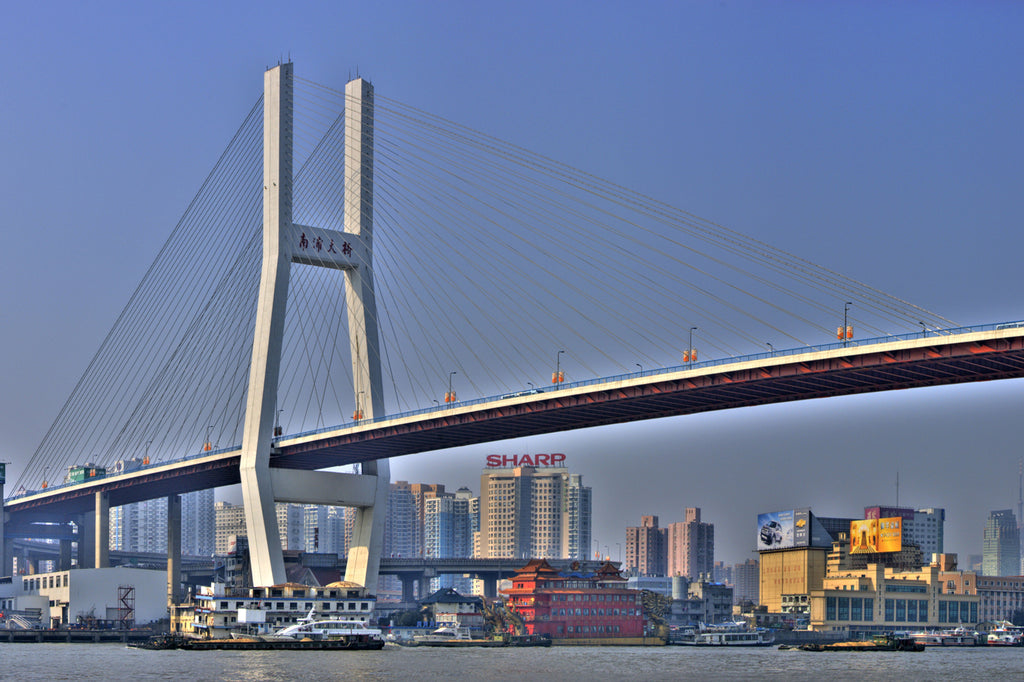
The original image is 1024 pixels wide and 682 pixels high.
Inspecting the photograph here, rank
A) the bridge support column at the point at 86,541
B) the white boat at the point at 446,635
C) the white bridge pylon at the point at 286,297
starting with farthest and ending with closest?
1. the bridge support column at the point at 86,541
2. the white boat at the point at 446,635
3. the white bridge pylon at the point at 286,297

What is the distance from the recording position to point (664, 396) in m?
57.3

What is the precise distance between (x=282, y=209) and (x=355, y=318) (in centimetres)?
619

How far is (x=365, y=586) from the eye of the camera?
227 ft

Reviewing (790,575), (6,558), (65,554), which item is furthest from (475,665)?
(65,554)

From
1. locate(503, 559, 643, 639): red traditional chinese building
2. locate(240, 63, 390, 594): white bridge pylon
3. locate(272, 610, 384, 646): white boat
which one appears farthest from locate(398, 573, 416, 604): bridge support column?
locate(240, 63, 390, 594): white bridge pylon

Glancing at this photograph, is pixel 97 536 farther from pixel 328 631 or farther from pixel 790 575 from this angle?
pixel 790 575

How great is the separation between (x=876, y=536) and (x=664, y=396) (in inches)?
2879

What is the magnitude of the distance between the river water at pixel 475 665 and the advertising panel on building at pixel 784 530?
192ft

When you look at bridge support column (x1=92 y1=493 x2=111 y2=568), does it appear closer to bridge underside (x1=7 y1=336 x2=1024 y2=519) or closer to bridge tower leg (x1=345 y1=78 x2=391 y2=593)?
bridge underside (x1=7 y1=336 x2=1024 y2=519)

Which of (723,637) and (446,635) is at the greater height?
(446,635)

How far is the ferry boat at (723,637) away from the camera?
8694 cm

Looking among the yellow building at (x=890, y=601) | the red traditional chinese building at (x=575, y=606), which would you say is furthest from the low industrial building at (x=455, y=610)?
the yellow building at (x=890, y=601)

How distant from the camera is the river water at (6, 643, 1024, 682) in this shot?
1848 inches

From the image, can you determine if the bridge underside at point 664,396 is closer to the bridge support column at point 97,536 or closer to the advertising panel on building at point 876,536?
the bridge support column at point 97,536
